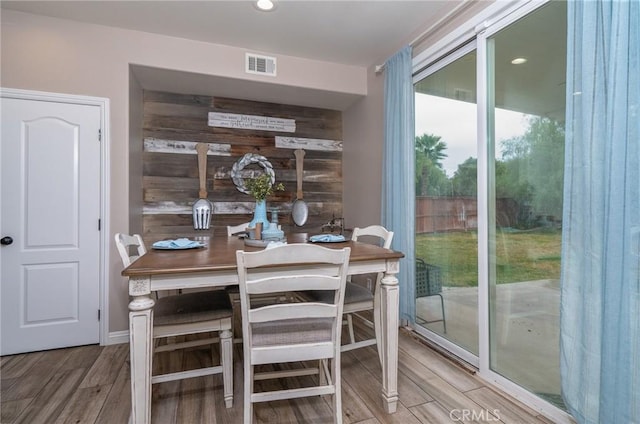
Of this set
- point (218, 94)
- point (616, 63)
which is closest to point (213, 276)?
point (616, 63)

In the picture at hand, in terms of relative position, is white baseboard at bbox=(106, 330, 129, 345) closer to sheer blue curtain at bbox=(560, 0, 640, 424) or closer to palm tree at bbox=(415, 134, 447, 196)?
palm tree at bbox=(415, 134, 447, 196)

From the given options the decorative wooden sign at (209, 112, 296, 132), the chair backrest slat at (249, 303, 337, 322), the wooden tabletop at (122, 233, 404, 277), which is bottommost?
the chair backrest slat at (249, 303, 337, 322)

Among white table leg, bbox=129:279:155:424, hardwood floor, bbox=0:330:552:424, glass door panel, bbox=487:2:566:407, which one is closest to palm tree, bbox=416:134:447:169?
glass door panel, bbox=487:2:566:407

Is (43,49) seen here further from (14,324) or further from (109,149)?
(14,324)

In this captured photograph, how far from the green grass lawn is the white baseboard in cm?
254

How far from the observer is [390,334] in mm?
1633

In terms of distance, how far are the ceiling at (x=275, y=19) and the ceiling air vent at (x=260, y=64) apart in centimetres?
8

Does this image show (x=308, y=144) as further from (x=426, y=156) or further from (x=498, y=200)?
(x=498, y=200)

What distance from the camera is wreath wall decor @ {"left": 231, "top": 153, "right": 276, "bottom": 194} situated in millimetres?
3377

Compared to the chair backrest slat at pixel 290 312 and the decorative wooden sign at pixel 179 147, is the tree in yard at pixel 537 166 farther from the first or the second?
the decorative wooden sign at pixel 179 147

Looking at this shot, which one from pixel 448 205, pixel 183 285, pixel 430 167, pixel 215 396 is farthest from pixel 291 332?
pixel 430 167

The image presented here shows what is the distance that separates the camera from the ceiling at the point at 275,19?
7.55ft

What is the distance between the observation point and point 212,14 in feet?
7.90

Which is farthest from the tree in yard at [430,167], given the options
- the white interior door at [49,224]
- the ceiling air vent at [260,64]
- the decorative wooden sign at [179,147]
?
the white interior door at [49,224]
